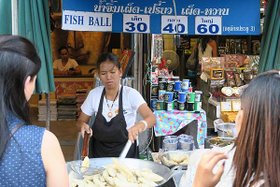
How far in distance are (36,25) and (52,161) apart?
4.84 ft

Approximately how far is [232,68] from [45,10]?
433cm

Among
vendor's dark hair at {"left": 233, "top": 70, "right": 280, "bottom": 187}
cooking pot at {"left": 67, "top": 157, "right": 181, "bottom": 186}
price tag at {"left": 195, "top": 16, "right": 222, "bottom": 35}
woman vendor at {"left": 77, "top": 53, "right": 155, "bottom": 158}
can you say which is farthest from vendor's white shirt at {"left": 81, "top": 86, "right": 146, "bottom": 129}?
vendor's dark hair at {"left": 233, "top": 70, "right": 280, "bottom": 187}

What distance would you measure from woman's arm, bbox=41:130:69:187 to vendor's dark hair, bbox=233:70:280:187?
2.15ft

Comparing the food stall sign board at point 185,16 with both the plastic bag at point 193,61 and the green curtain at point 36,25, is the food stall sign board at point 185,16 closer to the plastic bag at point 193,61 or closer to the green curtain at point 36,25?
the green curtain at point 36,25

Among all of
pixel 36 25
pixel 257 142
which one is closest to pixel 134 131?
pixel 36 25

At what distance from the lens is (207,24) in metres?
4.41

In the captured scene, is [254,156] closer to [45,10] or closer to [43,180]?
[43,180]

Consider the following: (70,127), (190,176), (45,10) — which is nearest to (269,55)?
(190,176)

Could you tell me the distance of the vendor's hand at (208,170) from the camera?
53.9 inches

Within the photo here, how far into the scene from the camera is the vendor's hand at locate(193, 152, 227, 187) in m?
1.37

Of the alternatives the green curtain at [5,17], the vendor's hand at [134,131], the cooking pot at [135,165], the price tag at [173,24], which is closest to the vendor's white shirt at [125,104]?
the vendor's hand at [134,131]

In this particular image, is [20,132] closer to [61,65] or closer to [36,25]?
[36,25]

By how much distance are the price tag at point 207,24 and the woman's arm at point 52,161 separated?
10.4ft

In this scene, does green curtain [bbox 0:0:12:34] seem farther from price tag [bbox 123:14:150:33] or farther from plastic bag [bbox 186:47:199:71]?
plastic bag [bbox 186:47:199:71]
